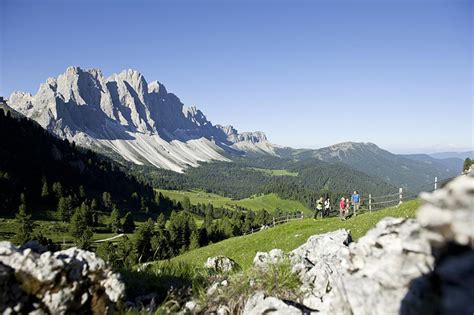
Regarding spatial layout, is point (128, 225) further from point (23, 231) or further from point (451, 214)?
point (451, 214)

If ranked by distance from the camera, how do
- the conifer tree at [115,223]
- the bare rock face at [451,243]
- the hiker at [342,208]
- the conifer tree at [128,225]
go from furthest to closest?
1. the conifer tree at [128,225]
2. the conifer tree at [115,223]
3. the hiker at [342,208]
4. the bare rock face at [451,243]

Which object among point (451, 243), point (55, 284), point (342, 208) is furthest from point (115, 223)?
point (451, 243)

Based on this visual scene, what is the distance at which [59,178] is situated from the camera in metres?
198

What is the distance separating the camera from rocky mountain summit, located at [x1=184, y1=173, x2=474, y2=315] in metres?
3.33

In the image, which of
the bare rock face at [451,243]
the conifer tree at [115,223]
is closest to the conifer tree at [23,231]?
the conifer tree at [115,223]

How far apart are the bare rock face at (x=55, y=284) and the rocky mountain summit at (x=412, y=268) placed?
1631 millimetres

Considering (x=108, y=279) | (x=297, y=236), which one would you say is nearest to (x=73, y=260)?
(x=108, y=279)

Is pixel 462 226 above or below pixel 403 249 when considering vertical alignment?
above

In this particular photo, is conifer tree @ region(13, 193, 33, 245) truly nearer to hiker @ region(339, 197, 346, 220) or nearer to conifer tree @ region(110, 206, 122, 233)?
conifer tree @ region(110, 206, 122, 233)

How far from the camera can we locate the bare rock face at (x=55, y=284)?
5555 mm

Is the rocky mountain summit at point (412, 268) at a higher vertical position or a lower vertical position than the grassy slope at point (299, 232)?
higher

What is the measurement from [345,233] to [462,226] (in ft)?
37.1

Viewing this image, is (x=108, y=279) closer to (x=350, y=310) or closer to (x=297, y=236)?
(x=350, y=310)

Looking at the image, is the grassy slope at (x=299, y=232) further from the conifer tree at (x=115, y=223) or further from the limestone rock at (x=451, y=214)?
the conifer tree at (x=115, y=223)
